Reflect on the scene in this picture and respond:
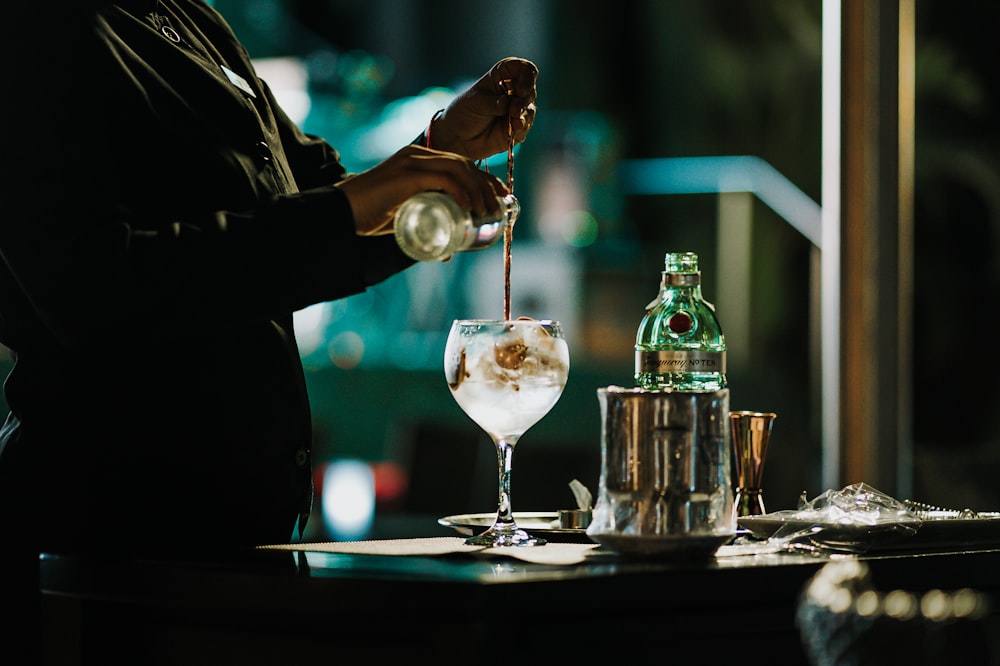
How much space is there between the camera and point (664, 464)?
3.39 feet

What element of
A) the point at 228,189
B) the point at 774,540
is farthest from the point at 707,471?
the point at 228,189

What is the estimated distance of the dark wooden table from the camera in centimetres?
89


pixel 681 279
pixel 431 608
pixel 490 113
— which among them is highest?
pixel 490 113

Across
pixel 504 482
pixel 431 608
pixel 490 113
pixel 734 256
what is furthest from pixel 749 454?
pixel 734 256

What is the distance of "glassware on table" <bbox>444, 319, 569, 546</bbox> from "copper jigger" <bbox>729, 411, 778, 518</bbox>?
0.26 metres

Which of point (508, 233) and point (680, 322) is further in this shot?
point (680, 322)

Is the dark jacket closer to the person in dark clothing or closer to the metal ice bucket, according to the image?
the person in dark clothing

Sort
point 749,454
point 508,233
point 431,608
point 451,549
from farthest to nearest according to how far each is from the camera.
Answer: point 749,454, point 508,233, point 451,549, point 431,608

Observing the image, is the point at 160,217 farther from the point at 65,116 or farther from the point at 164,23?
the point at 164,23

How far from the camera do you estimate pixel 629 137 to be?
12.5ft

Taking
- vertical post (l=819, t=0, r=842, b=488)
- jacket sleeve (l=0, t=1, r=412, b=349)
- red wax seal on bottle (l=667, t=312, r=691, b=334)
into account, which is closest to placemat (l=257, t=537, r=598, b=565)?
jacket sleeve (l=0, t=1, r=412, b=349)

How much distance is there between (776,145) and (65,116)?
2.92m

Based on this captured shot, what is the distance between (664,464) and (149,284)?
44 centimetres

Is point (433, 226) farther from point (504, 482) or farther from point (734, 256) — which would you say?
point (734, 256)
